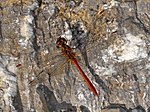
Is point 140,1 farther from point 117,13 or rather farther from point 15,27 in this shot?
point 15,27

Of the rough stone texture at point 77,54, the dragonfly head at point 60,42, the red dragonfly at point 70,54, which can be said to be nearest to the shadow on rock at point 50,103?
the rough stone texture at point 77,54

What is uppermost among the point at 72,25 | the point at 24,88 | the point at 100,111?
the point at 72,25

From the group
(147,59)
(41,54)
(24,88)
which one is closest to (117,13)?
(147,59)

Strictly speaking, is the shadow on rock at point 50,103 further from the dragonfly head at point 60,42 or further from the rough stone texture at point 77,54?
the dragonfly head at point 60,42

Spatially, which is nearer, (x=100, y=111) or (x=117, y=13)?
(x=100, y=111)

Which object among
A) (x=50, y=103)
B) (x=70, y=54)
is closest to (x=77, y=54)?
(x=70, y=54)
